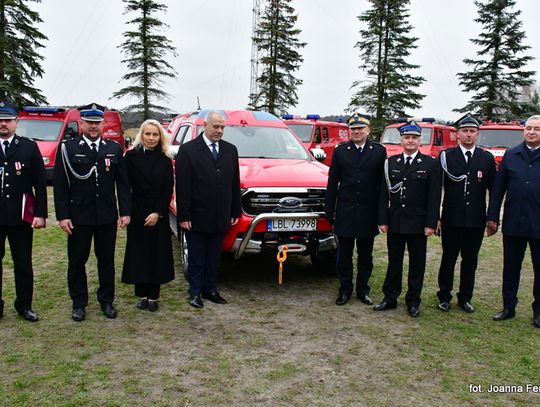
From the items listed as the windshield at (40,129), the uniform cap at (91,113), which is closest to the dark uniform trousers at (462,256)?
the uniform cap at (91,113)

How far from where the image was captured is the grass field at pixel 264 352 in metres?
3.47

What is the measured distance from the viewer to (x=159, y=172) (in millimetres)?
4984

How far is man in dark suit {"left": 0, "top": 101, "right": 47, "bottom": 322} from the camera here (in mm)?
4562

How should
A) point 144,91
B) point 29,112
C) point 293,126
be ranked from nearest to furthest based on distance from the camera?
point 29,112
point 293,126
point 144,91

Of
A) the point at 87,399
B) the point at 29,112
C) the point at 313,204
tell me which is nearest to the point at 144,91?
the point at 29,112

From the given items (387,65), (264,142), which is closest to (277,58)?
(387,65)

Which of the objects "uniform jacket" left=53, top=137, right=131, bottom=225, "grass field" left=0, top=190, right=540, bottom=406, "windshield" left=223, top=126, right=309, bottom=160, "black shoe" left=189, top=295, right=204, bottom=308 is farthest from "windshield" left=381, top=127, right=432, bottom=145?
"uniform jacket" left=53, top=137, right=131, bottom=225

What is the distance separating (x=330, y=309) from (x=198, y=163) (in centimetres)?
201

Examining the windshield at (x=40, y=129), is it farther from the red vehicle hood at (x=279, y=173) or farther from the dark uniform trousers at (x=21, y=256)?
the dark uniform trousers at (x=21, y=256)

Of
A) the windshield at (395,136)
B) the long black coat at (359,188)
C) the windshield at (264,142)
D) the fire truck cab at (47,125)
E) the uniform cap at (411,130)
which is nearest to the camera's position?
the uniform cap at (411,130)

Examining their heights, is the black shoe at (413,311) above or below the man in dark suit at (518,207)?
below

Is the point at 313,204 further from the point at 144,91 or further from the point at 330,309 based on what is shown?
the point at 144,91

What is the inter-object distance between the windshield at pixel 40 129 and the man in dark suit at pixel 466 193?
13.1m

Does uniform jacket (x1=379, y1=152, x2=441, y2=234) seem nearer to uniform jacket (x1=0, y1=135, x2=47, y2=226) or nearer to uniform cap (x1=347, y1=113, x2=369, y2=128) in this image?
uniform cap (x1=347, y1=113, x2=369, y2=128)
